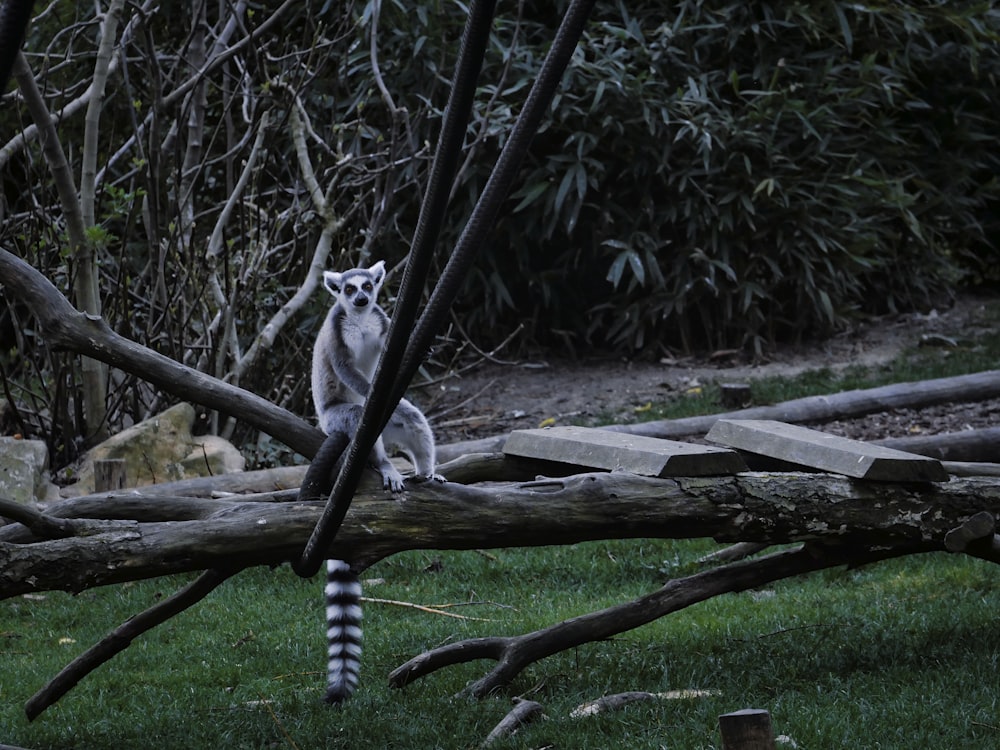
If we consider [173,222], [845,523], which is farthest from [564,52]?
[173,222]

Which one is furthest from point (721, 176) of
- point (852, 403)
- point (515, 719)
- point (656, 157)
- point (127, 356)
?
point (127, 356)

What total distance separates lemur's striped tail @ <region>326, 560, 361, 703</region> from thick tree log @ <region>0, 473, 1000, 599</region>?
402 mm

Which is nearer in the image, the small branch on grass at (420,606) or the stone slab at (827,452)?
the stone slab at (827,452)

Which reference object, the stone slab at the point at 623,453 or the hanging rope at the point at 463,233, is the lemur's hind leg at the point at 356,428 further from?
the hanging rope at the point at 463,233

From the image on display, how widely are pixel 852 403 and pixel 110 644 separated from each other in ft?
16.6

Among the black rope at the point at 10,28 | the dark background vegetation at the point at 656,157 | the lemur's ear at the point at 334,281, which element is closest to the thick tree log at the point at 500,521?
the lemur's ear at the point at 334,281

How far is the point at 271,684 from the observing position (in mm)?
3918

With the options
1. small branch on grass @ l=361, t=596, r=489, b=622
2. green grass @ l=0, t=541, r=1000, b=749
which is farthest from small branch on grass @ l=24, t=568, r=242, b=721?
small branch on grass @ l=361, t=596, r=489, b=622

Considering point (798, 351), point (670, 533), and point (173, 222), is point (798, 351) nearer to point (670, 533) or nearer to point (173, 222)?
point (173, 222)

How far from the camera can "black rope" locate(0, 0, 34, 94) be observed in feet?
4.44

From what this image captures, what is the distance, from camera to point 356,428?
352cm

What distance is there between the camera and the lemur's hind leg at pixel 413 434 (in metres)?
4.06

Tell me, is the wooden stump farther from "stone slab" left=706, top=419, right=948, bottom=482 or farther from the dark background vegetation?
the dark background vegetation

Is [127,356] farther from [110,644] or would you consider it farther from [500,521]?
[500,521]
